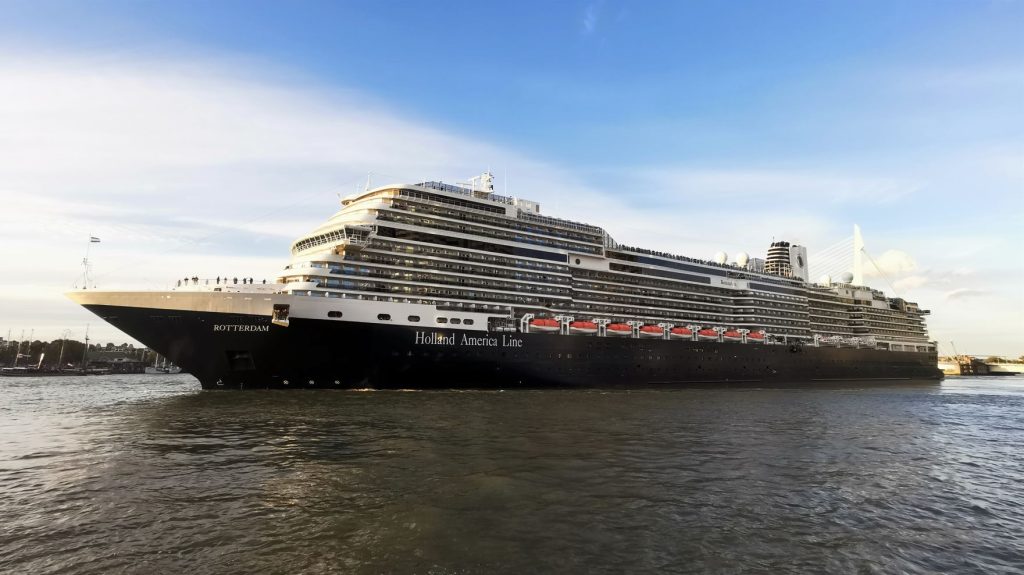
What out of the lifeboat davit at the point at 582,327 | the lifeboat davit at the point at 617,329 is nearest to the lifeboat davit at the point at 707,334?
the lifeboat davit at the point at 617,329

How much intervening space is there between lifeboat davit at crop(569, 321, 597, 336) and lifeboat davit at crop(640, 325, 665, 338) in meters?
7.49

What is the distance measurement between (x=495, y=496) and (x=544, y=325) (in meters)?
33.7

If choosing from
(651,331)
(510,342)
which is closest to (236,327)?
(510,342)

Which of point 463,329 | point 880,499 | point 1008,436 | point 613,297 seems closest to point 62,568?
point 880,499

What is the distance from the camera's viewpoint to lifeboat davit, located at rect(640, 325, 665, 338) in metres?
54.1

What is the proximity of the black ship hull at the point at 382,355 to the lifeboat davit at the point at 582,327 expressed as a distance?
0.88 meters

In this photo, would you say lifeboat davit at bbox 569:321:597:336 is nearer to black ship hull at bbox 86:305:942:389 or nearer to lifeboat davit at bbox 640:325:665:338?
black ship hull at bbox 86:305:942:389

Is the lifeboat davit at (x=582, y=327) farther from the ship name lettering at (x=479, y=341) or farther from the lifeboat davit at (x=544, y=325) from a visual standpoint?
the ship name lettering at (x=479, y=341)

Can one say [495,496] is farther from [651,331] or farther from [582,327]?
[651,331]

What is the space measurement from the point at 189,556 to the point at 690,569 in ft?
31.3

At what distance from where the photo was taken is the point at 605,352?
165 feet

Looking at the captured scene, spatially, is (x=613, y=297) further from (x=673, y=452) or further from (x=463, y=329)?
(x=673, y=452)

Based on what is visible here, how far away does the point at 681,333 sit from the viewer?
2270 inches

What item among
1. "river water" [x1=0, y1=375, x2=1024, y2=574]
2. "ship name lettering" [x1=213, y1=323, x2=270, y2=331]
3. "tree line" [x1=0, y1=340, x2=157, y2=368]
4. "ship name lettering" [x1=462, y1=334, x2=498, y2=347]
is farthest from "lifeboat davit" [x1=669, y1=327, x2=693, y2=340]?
"tree line" [x1=0, y1=340, x2=157, y2=368]
